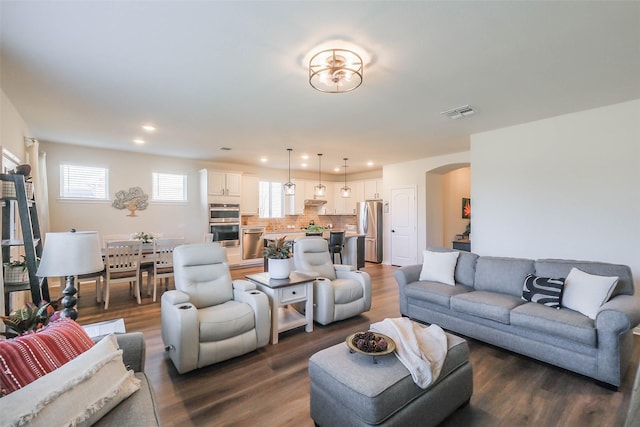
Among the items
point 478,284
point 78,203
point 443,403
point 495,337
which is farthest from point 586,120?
point 78,203

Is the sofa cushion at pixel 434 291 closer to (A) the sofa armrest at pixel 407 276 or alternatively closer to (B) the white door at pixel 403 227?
(A) the sofa armrest at pixel 407 276

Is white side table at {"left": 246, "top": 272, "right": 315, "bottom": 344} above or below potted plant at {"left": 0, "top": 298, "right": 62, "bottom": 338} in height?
below

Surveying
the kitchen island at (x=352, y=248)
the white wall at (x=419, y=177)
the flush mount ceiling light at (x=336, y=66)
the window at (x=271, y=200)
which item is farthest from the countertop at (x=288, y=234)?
the flush mount ceiling light at (x=336, y=66)

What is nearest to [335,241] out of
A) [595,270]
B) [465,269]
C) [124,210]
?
[465,269]

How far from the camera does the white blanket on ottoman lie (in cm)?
176

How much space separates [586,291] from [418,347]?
1848mm

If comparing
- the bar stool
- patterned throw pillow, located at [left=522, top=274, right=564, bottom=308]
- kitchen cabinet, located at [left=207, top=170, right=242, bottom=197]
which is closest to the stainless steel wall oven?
kitchen cabinet, located at [left=207, top=170, right=242, bottom=197]

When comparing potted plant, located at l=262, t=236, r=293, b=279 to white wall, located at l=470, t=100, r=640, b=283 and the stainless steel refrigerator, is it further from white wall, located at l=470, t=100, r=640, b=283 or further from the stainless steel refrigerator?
the stainless steel refrigerator

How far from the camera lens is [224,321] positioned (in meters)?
2.63

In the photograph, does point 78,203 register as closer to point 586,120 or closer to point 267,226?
point 267,226

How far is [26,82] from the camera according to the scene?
9.46 ft

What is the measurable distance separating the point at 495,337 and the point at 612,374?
2.70 feet

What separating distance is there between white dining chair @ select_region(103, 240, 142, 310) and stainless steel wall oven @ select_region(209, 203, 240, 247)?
2.34 metres

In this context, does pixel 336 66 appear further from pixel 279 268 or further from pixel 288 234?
pixel 288 234
